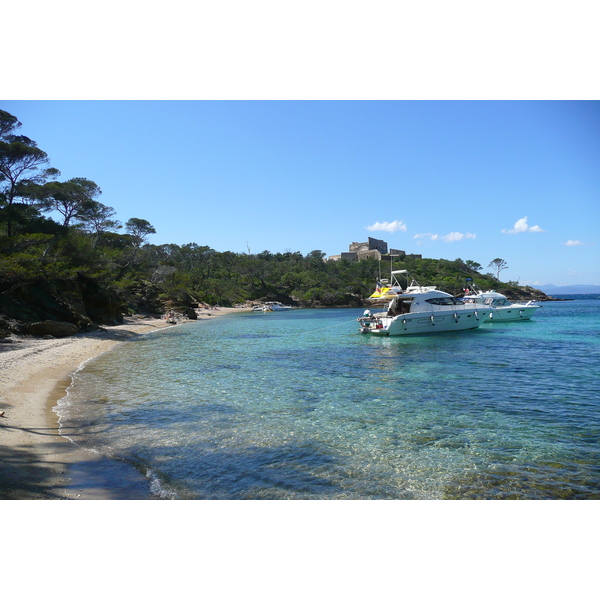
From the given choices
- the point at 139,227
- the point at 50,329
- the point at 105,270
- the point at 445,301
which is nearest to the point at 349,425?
the point at 50,329

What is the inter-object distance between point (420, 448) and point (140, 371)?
1123 centimetres

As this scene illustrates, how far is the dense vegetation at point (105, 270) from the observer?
73.2 feet

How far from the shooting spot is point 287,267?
100562 mm

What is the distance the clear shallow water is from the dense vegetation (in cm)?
958

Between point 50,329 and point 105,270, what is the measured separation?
1311cm

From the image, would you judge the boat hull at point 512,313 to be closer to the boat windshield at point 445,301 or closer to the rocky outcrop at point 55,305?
the boat windshield at point 445,301

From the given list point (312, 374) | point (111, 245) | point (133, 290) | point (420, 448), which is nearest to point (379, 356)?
point (312, 374)

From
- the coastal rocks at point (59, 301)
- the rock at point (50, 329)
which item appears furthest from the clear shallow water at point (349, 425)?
the coastal rocks at point (59, 301)

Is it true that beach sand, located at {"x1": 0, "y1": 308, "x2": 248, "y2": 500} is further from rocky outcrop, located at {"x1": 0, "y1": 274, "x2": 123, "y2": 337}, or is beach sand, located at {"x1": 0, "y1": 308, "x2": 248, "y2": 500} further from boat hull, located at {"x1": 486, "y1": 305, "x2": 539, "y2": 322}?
boat hull, located at {"x1": 486, "y1": 305, "x2": 539, "y2": 322}

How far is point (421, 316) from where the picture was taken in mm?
25484

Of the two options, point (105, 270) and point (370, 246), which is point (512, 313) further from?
point (370, 246)

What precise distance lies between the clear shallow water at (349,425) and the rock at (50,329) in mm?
5674

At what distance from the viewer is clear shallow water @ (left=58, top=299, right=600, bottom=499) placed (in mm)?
5688

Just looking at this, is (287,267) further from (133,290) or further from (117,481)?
(117,481)
